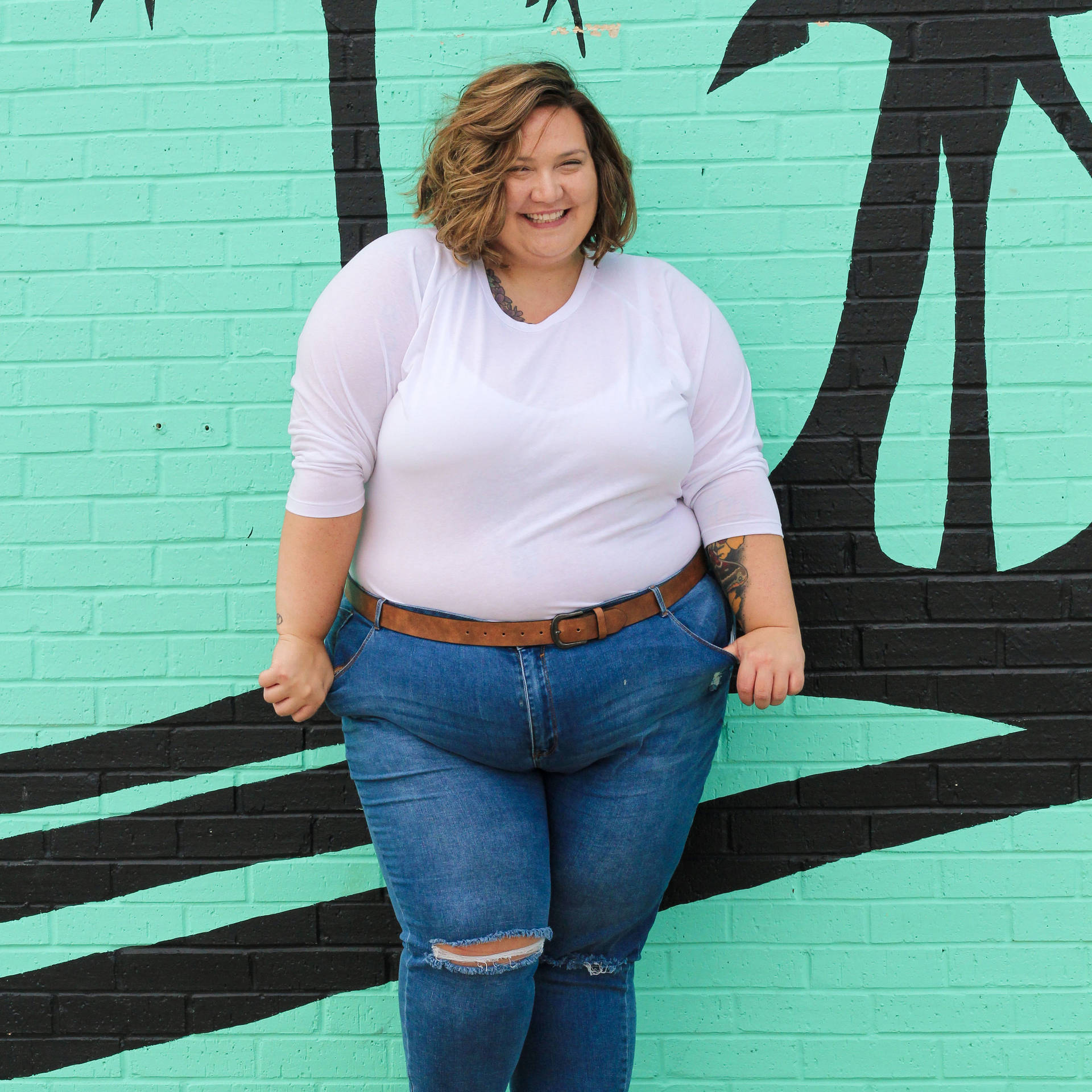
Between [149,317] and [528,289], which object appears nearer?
[528,289]

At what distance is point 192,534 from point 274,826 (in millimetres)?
668

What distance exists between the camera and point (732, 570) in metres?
1.85

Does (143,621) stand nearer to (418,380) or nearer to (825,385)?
(418,380)

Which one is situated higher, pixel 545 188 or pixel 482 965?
pixel 545 188

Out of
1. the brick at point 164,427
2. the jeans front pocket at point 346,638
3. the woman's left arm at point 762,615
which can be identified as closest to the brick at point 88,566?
the brick at point 164,427

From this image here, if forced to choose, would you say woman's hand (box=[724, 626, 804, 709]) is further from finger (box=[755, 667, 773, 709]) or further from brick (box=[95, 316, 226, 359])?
brick (box=[95, 316, 226, 359])

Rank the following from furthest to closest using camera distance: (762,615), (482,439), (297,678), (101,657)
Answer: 1. (101,657)
2. (762,615)
3. (297,678)
4. (482,439)

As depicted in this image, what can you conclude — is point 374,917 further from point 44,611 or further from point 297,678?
point 44,611

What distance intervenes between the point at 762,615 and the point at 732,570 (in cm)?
9

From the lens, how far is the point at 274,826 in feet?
7.64

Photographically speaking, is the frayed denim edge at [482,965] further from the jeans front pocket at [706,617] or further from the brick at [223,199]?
the brick at [223,199]

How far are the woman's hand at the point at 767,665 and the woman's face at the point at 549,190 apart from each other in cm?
73

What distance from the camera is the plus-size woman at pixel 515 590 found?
165 cm

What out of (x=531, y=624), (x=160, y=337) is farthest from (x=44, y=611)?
(x=531, y=624)
